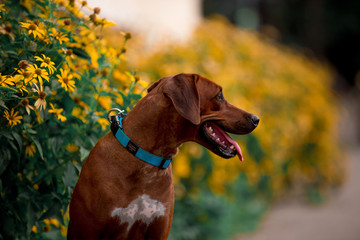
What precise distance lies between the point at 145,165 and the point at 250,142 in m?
4.45

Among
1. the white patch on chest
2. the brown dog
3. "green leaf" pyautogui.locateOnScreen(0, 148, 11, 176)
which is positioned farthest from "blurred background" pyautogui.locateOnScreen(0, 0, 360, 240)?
the white patch on chest

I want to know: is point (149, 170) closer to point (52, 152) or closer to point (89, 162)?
point (89, 162)

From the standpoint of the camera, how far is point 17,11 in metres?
2.88

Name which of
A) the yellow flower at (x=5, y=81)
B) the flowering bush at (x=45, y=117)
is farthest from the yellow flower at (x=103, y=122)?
the yellow flower at (x=5, y=81)

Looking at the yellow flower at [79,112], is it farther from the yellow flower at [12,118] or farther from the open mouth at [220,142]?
the open mouth at [220,142]

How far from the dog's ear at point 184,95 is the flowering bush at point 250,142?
229 cm

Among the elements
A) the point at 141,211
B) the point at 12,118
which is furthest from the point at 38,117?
the point at 141,211

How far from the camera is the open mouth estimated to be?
2291 millimetres

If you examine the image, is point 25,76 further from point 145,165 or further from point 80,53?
point 145,165

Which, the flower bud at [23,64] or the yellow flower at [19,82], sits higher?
the flower bud at [23,64]

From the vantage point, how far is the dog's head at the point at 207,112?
222 centimetres

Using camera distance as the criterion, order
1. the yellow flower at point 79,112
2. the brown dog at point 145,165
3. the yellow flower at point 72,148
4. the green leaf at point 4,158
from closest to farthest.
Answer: the brown dog at point 145,165
the green leaf at point 4,158
the yellow flower at point 72,148
the yellow flower at point 79,112

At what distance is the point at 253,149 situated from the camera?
657cm

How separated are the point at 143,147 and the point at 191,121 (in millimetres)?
298
